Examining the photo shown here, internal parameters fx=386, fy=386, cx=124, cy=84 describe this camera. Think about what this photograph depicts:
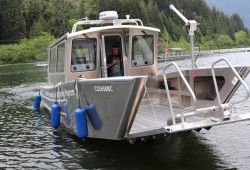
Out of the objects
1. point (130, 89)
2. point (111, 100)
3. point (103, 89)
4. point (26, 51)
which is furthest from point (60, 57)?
point (26, 51)

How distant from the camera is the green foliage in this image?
100625 millimetres

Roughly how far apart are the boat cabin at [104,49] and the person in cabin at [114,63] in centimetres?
9

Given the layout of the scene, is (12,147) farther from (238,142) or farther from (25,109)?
(25,109)

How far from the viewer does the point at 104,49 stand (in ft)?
41.6

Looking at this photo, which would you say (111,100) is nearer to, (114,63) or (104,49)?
(104,49)

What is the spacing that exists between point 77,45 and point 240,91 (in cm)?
1675

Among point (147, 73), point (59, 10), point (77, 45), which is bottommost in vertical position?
point (147, 73)

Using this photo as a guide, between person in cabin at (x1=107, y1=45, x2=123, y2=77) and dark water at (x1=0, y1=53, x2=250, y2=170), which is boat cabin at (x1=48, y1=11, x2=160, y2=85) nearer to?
person in cabin at (x1=107, y1=45, x2=123, y2=77)

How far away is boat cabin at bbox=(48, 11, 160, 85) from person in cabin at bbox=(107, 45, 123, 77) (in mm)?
92

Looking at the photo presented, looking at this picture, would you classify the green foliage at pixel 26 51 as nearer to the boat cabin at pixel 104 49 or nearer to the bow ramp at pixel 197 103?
the boat cabin at pixel 104 49

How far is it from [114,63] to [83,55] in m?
1.37

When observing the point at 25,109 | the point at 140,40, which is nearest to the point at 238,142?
the point at 140,40

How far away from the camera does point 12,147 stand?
42.7 ft

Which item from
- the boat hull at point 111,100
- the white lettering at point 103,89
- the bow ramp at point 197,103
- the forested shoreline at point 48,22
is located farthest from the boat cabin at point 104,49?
the forested shoreline at point 48,22
